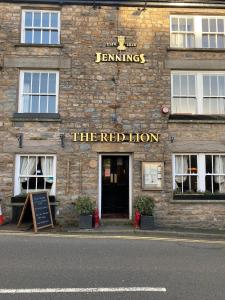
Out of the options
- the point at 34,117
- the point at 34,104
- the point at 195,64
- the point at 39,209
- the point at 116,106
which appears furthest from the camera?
the point at 195,64

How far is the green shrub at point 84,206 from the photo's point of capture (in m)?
11.9

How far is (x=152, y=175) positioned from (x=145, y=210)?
4.67 ft

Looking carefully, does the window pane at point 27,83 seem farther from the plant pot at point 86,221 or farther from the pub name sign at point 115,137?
the plant pot at point 86,221

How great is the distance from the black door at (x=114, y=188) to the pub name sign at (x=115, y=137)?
0.85m

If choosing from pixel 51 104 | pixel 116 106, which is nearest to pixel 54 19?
pixel 51 104

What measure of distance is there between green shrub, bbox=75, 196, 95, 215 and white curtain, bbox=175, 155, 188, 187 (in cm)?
334

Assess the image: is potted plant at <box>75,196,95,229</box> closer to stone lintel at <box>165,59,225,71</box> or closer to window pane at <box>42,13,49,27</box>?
stone lintel at <box>165,59,225,71</box>

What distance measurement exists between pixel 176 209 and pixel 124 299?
794cm

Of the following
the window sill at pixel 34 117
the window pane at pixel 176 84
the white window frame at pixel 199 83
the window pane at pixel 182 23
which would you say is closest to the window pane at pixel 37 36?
the window sill at pixel 34 117

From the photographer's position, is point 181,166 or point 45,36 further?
point 45,36

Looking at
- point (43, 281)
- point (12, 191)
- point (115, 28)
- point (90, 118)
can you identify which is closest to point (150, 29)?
point (115, 28)

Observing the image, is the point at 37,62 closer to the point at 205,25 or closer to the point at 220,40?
the point at 205,25

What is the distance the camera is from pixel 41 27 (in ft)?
44.8

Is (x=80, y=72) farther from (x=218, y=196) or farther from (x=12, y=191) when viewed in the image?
(x=218, y=196)
